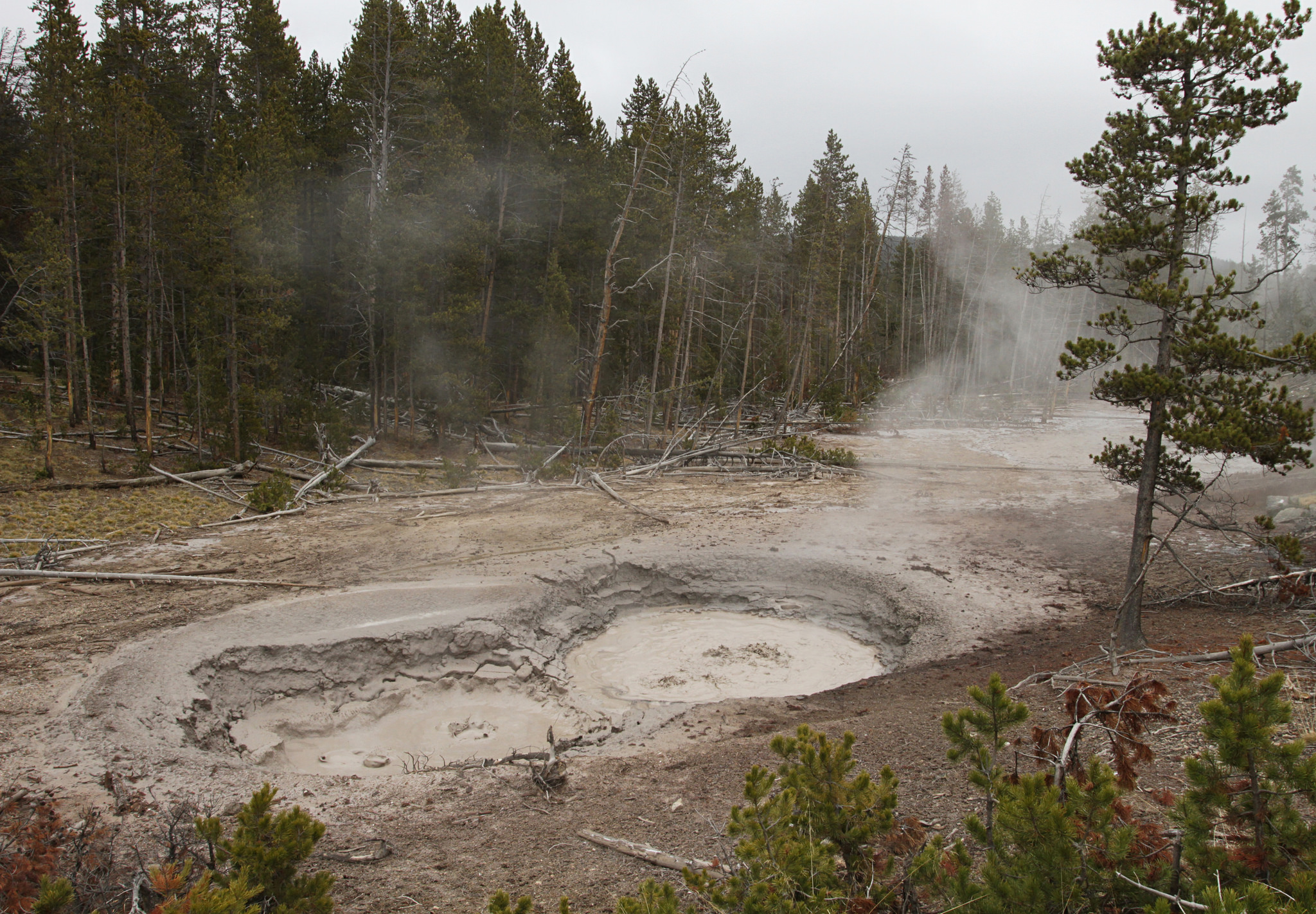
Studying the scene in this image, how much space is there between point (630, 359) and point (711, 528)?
2083 cm

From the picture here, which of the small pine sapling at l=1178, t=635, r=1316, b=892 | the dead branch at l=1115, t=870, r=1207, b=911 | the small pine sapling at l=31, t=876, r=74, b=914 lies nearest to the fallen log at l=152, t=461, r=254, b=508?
the small pine sapling at l=31, t=876, r=74, b=914

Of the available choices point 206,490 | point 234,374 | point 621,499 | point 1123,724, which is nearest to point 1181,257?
point 1123,724

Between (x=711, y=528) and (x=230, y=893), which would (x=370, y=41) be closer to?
(x=711, y=528)

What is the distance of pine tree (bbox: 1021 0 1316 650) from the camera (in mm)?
6703

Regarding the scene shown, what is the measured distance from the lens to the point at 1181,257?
7242mm

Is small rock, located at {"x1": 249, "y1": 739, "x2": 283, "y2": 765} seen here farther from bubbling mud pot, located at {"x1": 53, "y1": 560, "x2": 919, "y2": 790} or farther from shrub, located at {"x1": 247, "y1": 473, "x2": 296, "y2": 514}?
shrub, located at {"x1": 247, "y1": 473, "x2": 296, "y2": 514}

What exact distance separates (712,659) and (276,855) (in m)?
6.54

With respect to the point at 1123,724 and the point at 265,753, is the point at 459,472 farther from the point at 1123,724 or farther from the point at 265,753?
the point at 1123,724

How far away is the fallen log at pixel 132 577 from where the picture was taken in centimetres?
923

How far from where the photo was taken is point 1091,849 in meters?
2.85

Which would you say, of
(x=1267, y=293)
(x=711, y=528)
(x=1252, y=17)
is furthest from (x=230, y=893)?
(x=1267, y=293)

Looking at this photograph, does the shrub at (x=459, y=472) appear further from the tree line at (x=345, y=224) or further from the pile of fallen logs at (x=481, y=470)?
the tree line at (x=345, y=224)

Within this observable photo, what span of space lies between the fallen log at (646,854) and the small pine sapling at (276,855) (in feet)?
6.08

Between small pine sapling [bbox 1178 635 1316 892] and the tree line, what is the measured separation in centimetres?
1474
